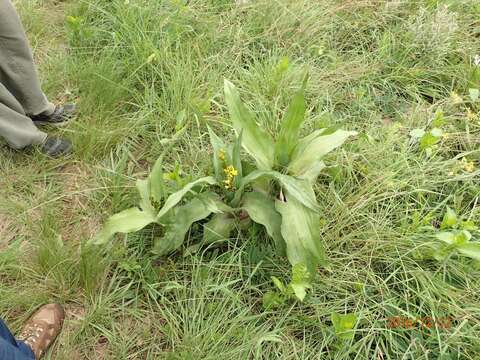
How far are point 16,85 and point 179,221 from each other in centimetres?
99

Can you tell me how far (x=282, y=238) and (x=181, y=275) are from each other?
1.36 feet

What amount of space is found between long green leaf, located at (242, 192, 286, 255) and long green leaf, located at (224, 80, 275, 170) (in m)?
0.12

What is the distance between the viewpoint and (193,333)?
145 cm

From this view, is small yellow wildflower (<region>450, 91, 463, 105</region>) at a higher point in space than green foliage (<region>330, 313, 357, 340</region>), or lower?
higher

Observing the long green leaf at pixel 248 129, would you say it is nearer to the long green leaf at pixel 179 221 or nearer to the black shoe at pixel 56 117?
the long green leaf at pixel 179 221

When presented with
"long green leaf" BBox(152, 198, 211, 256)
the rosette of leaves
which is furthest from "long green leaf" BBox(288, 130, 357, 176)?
"long green leaf" BBox(152, 198, 211, 256)

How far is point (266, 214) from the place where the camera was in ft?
5.11

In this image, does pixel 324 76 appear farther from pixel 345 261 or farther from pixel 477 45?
pixel 345 261

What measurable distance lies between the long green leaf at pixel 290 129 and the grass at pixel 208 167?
282 mm

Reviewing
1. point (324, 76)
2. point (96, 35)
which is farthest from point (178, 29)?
point (324, 76)

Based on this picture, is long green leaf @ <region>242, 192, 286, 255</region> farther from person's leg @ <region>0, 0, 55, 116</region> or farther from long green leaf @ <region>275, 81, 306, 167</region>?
person's leg @ <region>0, 0, 55, 116</region>

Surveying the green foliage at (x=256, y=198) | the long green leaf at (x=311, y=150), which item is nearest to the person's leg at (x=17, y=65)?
the green foliage at (x=256, y=198)

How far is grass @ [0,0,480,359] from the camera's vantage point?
1.47 meters

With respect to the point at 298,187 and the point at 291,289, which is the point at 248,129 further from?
the point at 291,289
